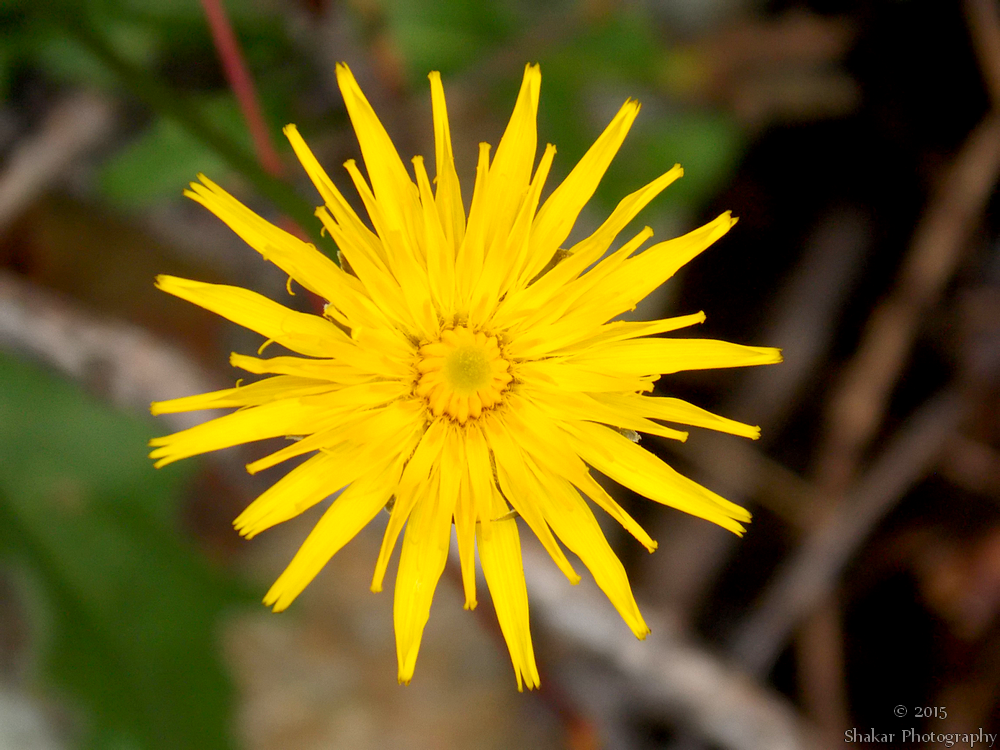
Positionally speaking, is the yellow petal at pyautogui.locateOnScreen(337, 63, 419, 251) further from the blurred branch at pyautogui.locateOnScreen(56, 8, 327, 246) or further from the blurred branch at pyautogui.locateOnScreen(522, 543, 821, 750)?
the blurred branch at pyautogui.locateOnScreen(522, 543, 821, 750)

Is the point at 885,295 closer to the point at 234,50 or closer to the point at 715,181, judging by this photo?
the point at 715,181

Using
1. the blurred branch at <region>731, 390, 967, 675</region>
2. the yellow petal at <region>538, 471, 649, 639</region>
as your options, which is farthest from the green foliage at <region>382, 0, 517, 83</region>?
the blurred branch at <region>731, 390, 967, 675</region>

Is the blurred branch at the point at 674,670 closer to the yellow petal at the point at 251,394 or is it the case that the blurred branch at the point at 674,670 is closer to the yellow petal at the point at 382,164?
the yellow petal at the point at 251,394

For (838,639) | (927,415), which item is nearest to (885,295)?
(927,415)

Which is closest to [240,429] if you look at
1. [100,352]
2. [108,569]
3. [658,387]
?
[100,352]

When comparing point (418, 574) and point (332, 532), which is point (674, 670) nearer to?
point (418, 574)

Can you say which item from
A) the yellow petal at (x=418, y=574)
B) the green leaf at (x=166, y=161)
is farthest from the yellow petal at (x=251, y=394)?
the green leaf at (x=166, y=161)

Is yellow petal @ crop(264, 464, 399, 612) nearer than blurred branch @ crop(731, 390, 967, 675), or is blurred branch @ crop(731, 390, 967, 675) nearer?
yellow petal @ crop(264, 464, 399, 612)
